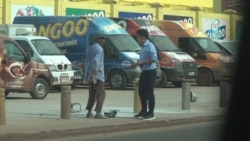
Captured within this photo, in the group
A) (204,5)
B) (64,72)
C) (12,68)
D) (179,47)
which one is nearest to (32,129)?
(12,68)

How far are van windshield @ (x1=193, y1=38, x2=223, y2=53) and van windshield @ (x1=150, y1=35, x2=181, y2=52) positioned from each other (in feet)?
Answer: 6.33

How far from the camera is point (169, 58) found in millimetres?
28234

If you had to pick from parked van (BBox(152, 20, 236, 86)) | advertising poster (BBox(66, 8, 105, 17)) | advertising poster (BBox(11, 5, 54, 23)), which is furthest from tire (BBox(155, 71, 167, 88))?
advertising poster (BBox(66, 8, 105, 17))

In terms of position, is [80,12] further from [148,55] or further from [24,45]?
[148,55]

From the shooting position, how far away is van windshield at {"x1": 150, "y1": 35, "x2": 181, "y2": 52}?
28.9 metres

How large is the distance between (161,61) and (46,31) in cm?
508

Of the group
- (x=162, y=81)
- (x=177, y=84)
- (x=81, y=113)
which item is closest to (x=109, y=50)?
(x=162, y=81)

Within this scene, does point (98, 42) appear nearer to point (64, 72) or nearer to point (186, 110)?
point (186, 110)

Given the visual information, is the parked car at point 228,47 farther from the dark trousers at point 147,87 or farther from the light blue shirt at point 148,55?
the dark trousers at point 147,87

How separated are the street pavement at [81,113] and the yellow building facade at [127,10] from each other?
10.9m

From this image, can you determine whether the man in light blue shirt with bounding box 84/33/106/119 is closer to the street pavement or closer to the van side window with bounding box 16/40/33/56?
the street pavement

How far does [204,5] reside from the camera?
53.1 m

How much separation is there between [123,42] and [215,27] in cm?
1960

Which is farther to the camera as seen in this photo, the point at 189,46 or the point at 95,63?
the point at 189,46
